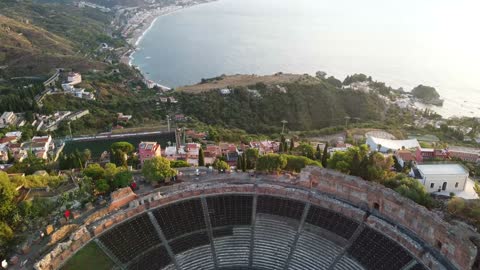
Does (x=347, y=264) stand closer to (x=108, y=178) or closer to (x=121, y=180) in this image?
(x=121, y=180)

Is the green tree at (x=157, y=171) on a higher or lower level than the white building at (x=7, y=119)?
higher

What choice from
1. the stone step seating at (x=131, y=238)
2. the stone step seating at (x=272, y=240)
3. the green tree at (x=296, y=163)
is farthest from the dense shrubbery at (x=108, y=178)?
the green tree at (x=296, y=163)

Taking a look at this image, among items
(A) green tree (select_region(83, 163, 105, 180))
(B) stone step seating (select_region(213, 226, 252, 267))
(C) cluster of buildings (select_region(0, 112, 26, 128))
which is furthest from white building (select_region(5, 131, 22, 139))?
(B) stone step seating (select_region(213, 226, 252, 267))

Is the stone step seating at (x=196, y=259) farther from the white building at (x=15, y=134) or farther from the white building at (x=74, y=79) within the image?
the white building at (x=74, y=79)

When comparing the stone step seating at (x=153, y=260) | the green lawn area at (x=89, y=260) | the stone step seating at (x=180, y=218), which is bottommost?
the stone step seating at (x=153, y=260)

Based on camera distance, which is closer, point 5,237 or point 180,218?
point 5,237

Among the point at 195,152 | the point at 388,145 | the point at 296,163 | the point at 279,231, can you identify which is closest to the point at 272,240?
the point at 279,231

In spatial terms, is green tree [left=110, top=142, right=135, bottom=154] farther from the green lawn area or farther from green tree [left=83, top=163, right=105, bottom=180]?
the green lawn area

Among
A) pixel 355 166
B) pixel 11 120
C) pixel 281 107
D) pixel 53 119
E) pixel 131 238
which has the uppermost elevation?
pixel 355 166
